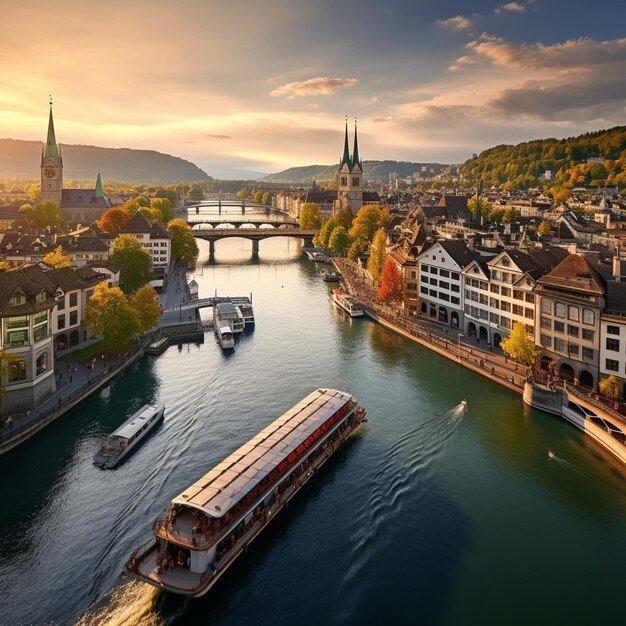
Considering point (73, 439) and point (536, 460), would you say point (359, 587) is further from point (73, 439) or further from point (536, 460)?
point (73, 439)

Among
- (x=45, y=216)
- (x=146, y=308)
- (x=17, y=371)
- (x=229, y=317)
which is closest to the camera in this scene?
(x=17, y=371)

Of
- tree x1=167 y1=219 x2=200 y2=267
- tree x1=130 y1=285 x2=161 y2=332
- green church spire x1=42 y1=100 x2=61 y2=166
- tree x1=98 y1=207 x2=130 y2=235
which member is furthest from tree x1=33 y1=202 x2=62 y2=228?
tree x1=130 y1=285 x2=161 y2=332

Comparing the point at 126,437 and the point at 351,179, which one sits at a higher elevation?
the point at 351,179

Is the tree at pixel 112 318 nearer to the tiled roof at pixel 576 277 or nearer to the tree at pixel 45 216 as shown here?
the tiled roof at pixel 576 277

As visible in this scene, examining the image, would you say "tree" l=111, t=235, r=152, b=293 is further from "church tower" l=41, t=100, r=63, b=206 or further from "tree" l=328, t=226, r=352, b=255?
"church tower" l=41, t=100, r=63, b=206

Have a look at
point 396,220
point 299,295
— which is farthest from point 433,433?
point 396,220

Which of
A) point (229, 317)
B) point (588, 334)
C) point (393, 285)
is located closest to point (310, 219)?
point (393, 285)

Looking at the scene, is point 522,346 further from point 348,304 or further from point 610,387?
point 348,304
